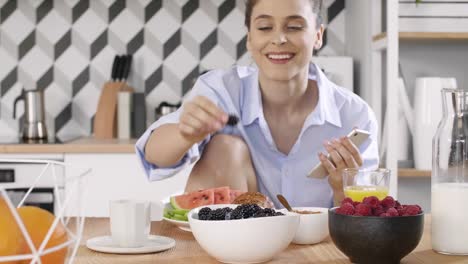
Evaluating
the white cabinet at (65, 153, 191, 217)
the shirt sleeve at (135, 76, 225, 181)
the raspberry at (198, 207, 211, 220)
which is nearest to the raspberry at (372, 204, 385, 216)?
the raspberry at (198, 207, 211, 220)

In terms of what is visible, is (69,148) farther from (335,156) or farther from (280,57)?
(335,156)

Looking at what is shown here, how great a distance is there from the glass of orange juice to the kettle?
2.27m

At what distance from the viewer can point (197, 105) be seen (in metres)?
1.61

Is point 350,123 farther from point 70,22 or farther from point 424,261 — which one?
point 70,22

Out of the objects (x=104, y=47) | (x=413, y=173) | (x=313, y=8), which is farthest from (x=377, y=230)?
(x=104, y=47)

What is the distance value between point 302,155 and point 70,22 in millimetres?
1943

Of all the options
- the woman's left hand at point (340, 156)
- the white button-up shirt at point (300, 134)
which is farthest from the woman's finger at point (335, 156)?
the white button-up shirt at point (300, 134)

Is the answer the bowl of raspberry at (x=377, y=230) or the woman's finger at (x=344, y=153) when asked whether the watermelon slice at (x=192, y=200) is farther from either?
the bowl of raspberry at (x=377, y=230)

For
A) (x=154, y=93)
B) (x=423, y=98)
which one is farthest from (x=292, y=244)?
(x=154, y=93)

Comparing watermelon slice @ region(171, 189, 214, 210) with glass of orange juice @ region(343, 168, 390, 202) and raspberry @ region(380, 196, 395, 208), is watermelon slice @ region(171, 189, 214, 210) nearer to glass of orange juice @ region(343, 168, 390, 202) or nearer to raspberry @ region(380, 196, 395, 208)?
glass of orange juice @ region(343, 168, 390, 202)

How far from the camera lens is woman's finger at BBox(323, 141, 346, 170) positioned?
190cm

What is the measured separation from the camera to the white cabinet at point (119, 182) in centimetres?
319

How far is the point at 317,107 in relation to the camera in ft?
7.31

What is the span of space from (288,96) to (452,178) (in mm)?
883
